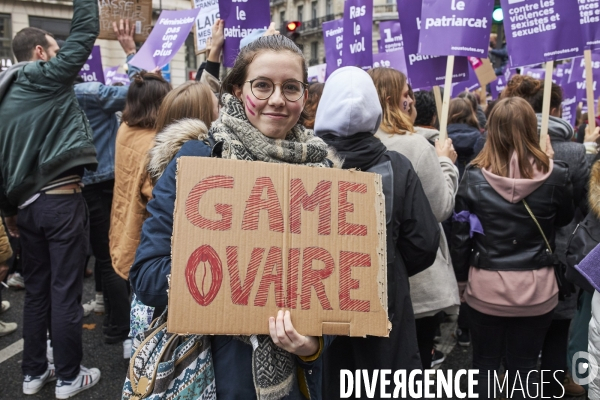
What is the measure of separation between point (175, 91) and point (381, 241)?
5.76 feet

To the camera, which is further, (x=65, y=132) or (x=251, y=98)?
(x=65, y=132)

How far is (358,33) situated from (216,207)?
422 cm

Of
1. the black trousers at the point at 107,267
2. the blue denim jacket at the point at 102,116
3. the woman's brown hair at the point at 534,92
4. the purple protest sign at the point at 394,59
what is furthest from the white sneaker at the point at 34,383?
the purple protest sign at the point at 394,59

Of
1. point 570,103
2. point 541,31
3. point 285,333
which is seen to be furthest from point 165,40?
point 570,103

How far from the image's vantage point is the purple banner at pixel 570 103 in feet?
21.8

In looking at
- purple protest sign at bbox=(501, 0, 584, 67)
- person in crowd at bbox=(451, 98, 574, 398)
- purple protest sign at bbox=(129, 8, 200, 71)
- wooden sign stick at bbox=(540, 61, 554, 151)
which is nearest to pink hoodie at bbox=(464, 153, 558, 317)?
person in crowd at bbox=(451, 98, 574, 398)

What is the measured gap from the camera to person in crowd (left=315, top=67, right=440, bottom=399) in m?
2.17

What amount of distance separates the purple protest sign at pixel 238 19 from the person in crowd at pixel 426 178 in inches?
52.8

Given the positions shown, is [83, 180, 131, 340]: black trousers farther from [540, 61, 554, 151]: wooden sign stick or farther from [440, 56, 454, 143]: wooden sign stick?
[540, 61, 554, 151]: wooden sign stick

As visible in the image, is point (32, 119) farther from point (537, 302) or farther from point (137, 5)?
point (537, 302)

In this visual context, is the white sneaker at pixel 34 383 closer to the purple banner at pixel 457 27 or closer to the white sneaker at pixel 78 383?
the white sneaker at pixel 78 383

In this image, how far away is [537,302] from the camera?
2867 mm

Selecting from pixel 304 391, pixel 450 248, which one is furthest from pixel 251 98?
pixel 450 248

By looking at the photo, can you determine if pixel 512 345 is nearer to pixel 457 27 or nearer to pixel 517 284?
pixel 517 284
